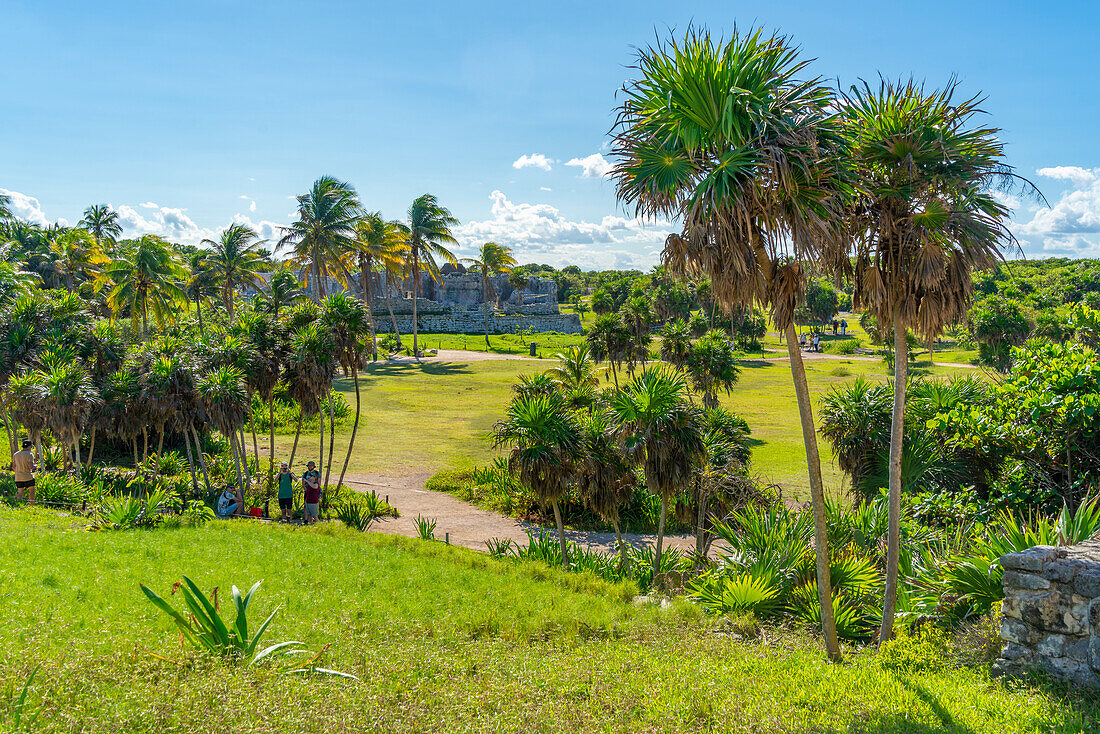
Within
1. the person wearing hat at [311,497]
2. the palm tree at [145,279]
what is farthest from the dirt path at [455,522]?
the palm tree at [145,279]

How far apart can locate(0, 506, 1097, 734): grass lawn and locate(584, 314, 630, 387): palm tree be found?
75.4ft

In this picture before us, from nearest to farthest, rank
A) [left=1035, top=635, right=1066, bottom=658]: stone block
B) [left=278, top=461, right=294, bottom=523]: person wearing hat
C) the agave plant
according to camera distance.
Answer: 1. [left=1035, top=635, right=1066, bottom=658]: stone block
2. the agave plant
3. [left=278, top=461, right=294, bottom=523]: person wearing hat

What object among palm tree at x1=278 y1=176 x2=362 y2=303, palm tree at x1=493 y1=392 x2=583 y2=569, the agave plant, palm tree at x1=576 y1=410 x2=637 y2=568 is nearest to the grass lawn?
the agave plant

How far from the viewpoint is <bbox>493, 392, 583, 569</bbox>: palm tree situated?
13312 millimetres

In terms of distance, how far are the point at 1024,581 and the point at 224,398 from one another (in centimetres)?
1628

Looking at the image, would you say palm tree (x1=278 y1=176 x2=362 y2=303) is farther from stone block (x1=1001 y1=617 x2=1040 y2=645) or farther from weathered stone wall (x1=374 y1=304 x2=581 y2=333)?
stone block (x1=1001 y1=617 x2=1040 y2=645)

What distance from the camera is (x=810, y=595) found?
360 inches

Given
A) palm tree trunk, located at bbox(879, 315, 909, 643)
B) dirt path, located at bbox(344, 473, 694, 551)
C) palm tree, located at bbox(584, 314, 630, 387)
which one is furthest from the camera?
palm tree, located at bbox(584, 314, 630, 387)

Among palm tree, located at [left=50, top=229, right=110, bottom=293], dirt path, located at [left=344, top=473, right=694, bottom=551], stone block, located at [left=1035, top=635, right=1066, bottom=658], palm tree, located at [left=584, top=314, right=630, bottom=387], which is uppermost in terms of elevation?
palm tree, located at [left=50, top=229, right=110, bottom=293]

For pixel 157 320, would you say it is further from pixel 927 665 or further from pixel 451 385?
pixel 927 665

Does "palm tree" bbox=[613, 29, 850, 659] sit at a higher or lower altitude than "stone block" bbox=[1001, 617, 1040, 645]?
higher

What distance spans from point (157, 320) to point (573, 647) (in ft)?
110

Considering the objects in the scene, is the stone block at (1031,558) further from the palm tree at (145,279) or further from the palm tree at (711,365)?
the palm tree at (145,279)

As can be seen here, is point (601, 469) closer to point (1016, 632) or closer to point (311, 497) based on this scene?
point (311, 497)
